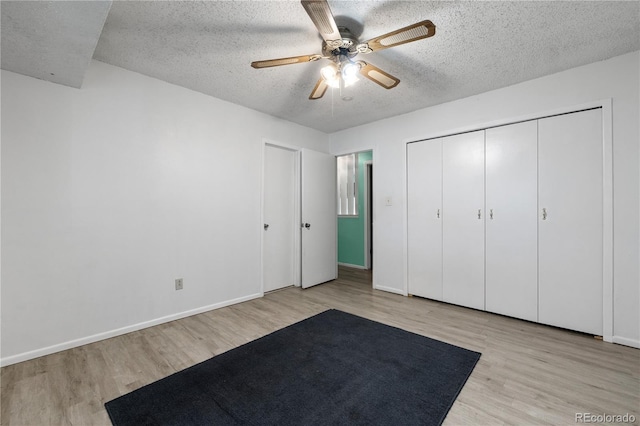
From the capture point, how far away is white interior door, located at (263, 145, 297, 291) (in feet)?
12.5

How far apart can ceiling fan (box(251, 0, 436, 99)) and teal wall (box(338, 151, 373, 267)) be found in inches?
132

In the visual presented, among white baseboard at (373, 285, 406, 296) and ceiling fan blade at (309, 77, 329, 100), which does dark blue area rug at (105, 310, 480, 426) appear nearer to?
white baseboard at (373, 285, 406, 296)

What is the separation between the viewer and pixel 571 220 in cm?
253

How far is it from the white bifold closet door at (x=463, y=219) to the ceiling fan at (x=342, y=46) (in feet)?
4.91

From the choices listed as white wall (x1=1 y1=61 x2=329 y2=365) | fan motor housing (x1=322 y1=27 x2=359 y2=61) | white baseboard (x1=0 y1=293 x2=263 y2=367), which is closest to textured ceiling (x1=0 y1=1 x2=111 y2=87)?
white wall (x1=1 y1=61 x2=329 y2=365)

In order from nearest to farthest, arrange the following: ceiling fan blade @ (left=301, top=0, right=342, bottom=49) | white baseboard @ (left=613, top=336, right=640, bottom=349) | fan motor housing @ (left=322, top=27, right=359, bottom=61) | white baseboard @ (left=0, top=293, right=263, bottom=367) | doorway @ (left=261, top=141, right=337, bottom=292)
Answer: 1. ceiling fan blade @ (left=301, top=0, right=342, bottom=49)
2. fan motor housing @ (left=322, top=27, right=359, bottom=61)
3. white baseboard @ (left=0, top=293, right=263, bottom=367)
4. white baseboard @ (left=613, top=336, right=640, bottom=349)
5. doorway @ (left=261, top=141, right=337, bottom=292)

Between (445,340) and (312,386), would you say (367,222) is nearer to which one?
(445,340)

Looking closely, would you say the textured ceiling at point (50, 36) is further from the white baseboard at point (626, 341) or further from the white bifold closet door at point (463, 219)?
the white baseboard at point (626, 341)

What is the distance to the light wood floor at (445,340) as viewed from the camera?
1533 millimetres

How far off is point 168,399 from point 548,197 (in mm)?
3561

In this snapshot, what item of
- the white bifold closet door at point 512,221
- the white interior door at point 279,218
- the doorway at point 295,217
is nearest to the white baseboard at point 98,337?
the white interior door at point 279,218

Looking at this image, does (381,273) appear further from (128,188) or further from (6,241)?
(6,241)

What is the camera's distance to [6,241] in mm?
1988

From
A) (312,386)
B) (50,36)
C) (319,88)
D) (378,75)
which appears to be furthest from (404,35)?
(312,386)
